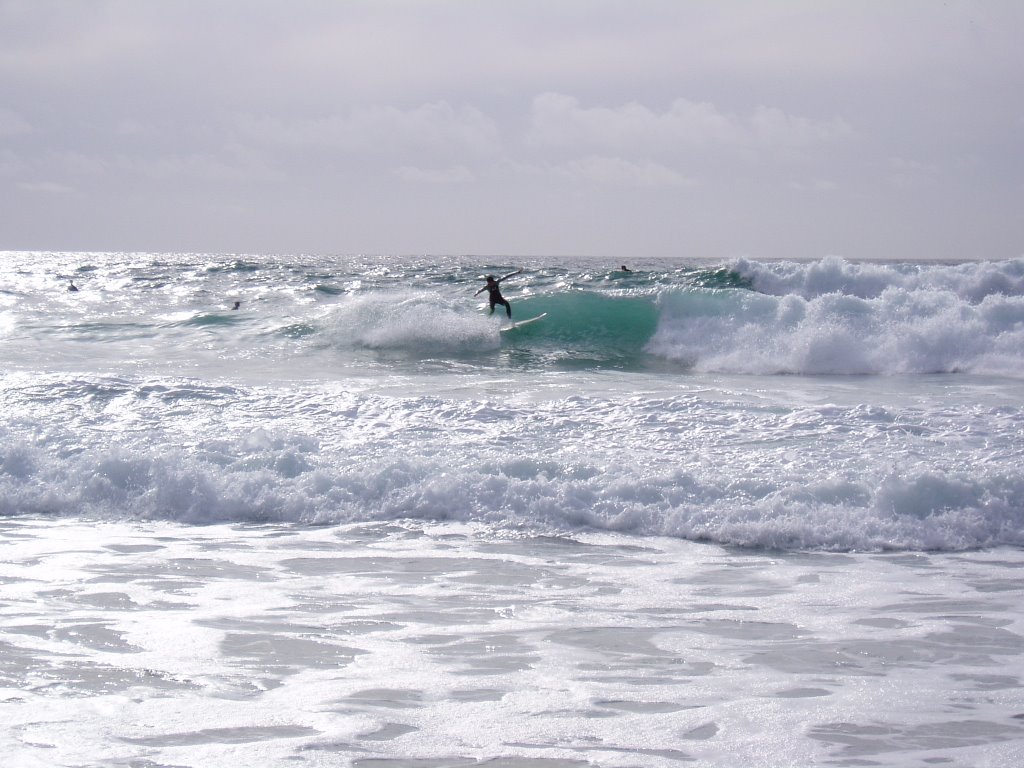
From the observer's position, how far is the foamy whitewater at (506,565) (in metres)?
3.62

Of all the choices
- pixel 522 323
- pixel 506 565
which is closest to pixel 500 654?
pixel 506 565

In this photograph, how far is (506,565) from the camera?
5984mm

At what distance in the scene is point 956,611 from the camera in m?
5.03

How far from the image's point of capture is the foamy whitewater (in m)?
3.62

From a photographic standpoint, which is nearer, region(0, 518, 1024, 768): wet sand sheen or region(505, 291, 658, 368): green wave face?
region(0, 518, 1024, 768): wet sand sheen

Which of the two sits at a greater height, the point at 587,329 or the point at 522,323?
the point at 522,323

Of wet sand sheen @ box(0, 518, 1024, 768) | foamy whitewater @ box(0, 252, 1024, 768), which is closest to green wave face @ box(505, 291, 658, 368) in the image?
foamy whitewater @ box(0, 252, 1024, 768)

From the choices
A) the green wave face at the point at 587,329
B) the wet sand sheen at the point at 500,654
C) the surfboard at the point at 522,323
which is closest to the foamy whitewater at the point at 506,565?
the wet sand sheen at the point at 500,654

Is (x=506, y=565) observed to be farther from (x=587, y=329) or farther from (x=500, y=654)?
(x=587, y=329)

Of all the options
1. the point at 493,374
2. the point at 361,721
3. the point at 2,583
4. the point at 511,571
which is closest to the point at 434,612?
the point at 511,571

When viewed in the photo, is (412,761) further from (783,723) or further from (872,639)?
(872,639)

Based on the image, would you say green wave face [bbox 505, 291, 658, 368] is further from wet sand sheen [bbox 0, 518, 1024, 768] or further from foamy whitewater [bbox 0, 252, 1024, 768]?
wet sand sheen [bbox 0, 518, 1024, 768]

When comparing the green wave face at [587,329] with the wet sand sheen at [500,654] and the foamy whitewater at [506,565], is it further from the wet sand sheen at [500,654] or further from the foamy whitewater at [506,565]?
the wet sand sheen at [500,654]

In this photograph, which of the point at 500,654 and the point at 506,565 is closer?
the point at 500,654
